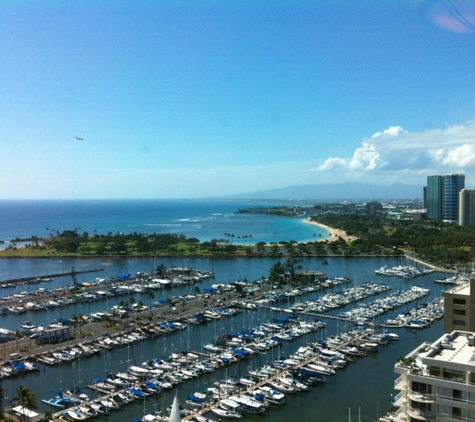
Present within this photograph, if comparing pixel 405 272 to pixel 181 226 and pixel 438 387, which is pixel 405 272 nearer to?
pixel 438 387

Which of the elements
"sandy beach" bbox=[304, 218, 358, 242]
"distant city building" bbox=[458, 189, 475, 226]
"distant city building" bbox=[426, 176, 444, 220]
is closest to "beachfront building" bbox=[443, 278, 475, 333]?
"sandy beach" bbox=[304, 218, 358, 242]

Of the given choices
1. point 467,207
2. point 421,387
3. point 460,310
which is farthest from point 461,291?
point 467,207

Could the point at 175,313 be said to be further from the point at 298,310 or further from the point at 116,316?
the point at 298,310

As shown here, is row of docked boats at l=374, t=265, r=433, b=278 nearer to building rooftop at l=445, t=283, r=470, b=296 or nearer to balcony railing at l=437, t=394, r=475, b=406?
building rooftop at l=445, t=283, r=470, b=296

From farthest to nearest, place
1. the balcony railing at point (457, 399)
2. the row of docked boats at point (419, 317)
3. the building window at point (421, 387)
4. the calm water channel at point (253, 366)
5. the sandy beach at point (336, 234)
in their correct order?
1. the sandy beach at point (336, 234)
2. the row of docked boats at point (419, 317)
3. the calm water channel at point (253, 366)
4. the building window at point (421, 387)
5. the balcony railing at point (457, 399)

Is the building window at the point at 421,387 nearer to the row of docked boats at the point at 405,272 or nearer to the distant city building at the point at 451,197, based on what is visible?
the row of docked boats at the point at 405,272

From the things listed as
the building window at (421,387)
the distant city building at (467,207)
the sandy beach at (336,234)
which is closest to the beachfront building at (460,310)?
the building window at (421,387)
